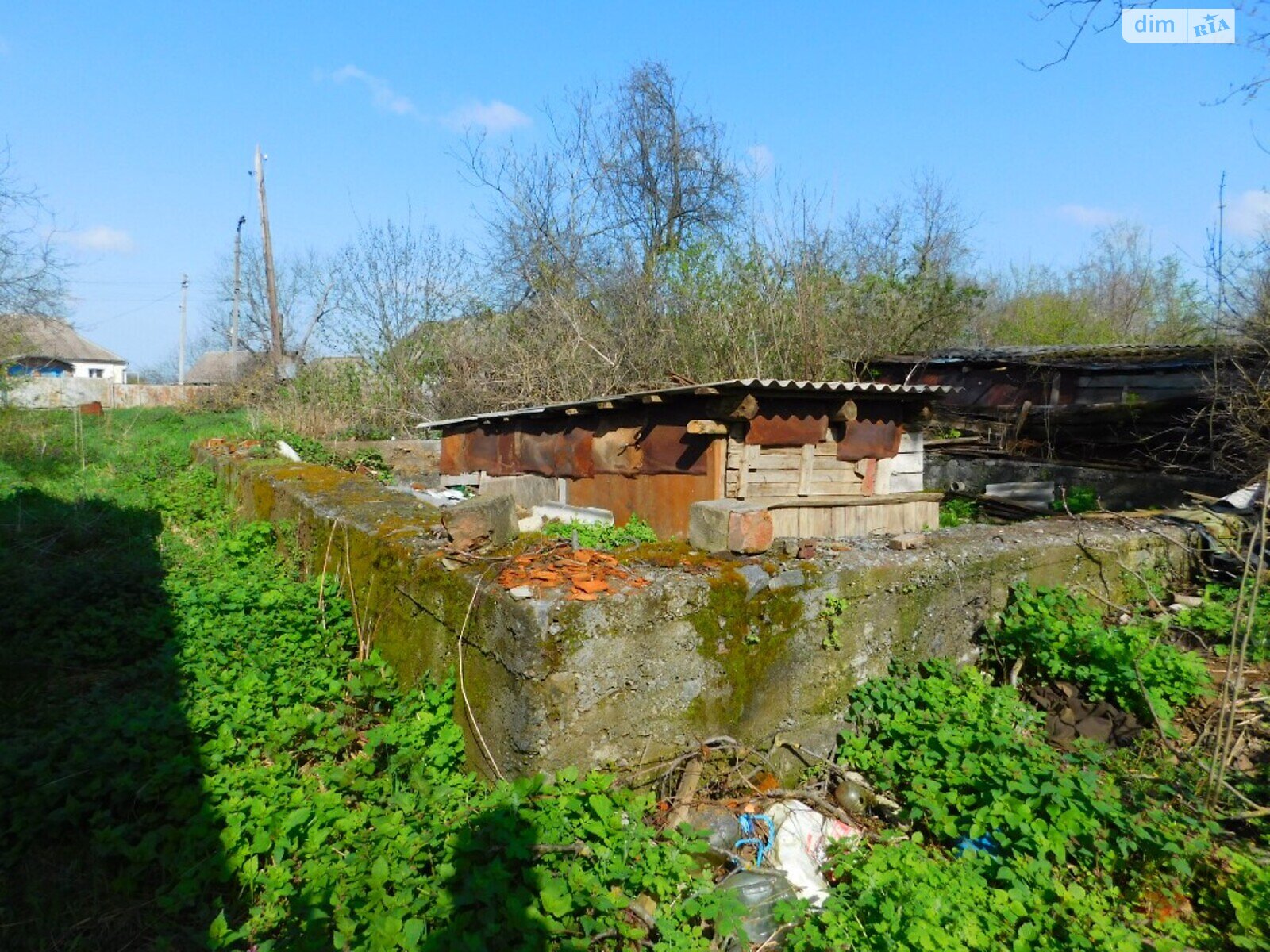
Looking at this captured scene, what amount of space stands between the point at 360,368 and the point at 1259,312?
55.4 ft

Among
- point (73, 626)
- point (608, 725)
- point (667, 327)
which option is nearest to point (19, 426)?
point (73, 626)

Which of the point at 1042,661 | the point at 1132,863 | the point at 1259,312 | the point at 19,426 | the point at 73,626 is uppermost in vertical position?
the point at 1259,312

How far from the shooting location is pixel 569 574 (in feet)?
11.5

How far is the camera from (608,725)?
11.0 ft

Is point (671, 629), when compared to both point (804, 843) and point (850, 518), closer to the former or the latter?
point (804, 843)

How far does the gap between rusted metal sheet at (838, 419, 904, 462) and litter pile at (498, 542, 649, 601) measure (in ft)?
16.2

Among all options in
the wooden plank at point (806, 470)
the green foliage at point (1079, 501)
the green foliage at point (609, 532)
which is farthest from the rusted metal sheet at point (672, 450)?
the green foliage at point (1079, 501)

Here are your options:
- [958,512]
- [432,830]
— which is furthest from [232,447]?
[958,512]

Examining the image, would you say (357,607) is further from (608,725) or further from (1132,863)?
(1132,863)

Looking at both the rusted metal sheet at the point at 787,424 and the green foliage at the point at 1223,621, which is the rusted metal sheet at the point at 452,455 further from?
the green foliage at the point at 1223,621

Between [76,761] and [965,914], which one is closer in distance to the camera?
[965,914]

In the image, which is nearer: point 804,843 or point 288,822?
point 288,822

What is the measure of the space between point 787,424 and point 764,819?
4590mm

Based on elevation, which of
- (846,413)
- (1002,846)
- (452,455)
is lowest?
(1002,846)
